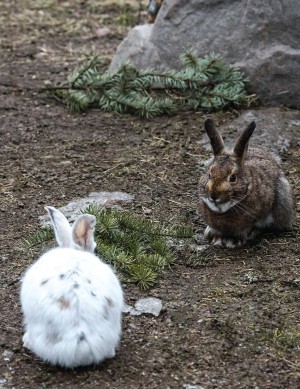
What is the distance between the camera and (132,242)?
5.46 m

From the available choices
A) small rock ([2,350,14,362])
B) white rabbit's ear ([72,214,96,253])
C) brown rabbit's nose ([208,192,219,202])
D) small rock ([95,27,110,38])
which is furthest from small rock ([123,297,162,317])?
small rock ([95,27,110,38])

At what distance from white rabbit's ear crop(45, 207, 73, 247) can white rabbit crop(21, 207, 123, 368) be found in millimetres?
162

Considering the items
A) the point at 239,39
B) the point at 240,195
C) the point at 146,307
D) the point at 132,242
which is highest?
the point at 239,39

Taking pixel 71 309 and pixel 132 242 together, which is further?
pixel 132 242

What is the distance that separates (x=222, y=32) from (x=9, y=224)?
3003 millimetres

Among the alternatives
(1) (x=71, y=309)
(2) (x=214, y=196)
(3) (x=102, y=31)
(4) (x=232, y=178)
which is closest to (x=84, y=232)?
(1) (x=71, y=309)

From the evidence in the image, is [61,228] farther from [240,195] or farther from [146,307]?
[240,195]

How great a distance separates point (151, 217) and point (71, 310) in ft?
6.82

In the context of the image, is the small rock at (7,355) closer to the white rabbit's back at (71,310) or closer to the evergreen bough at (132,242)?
the white rabbit's back at (71,310)

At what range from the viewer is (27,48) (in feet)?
30.8

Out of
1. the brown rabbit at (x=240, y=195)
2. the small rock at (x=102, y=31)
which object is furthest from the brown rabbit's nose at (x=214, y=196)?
the small rock at (x=102, y=31)

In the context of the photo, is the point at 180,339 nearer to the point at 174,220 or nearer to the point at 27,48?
the point at 174,220

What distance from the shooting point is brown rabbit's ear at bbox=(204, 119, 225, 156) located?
5734 mm

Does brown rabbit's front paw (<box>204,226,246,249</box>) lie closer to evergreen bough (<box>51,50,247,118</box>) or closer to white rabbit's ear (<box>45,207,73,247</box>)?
white rabbit's ear (<box>45,207,73,247</box>)
